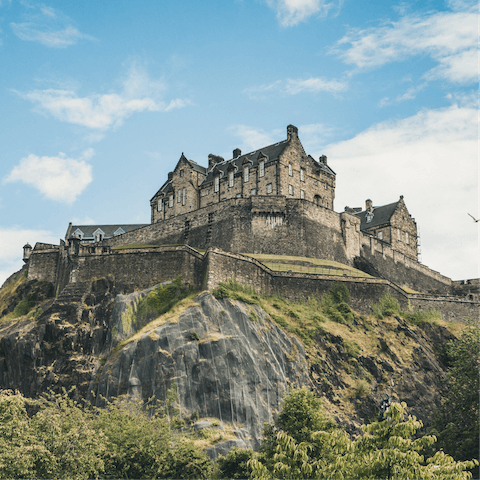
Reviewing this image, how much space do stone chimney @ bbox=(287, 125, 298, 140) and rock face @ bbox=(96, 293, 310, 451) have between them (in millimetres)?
32473

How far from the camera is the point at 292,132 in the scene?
77062 mm

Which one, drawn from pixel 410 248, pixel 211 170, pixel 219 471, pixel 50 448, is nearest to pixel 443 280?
pixel 410 248

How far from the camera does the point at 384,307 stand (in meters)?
59.3

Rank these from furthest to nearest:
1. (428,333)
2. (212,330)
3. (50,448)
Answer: (428,333), (212,330), (50,448)

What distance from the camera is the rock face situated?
43812mm

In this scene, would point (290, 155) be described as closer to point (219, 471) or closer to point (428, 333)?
point (428, 333)

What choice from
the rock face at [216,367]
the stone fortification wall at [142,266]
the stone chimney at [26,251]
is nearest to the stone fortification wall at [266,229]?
the stone fortification wall at [142,266]

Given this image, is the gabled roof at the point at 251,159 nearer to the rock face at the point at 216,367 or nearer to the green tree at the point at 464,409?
the rock face at the point at 216,367

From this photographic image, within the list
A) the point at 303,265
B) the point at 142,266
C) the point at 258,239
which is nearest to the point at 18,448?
the point at 142,266

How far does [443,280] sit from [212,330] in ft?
151

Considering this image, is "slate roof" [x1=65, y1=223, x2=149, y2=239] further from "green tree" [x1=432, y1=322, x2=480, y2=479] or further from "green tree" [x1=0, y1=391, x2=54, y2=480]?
"green tree" [x1=0, y1=391, x2=54, y2=480]

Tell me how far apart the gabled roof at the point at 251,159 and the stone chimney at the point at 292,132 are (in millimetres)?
877

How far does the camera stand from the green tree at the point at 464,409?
40.7 m

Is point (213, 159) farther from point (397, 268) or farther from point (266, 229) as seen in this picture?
point (397, 268)
